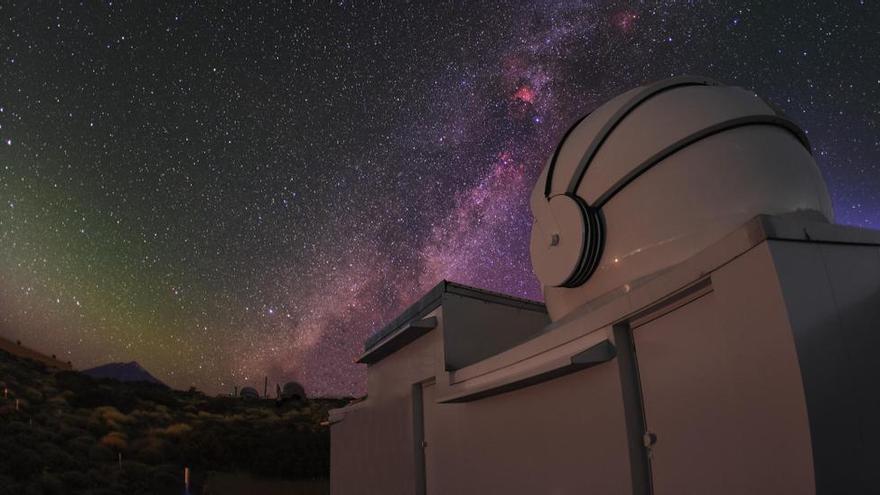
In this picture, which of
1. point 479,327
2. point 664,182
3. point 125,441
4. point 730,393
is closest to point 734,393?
point 730,393

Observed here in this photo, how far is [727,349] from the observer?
3799 millimetres

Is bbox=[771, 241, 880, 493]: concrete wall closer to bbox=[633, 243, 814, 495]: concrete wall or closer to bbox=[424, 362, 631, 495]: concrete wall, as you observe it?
bbox=[633, 243, 814, 495]: concrete wall

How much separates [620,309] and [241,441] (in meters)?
25.4

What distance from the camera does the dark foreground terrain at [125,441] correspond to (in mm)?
18609

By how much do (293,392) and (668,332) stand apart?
4536cm

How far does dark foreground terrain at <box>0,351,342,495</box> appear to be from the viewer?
733 inches

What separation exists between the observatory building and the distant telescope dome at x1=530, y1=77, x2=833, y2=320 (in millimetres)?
20

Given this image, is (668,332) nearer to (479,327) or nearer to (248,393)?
(479,327)

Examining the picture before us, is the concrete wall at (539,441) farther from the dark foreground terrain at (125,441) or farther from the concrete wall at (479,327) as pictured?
the dark foreground terrain at (125,441)

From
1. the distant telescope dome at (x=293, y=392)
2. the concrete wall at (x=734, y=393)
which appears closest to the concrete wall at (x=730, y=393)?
the concrete wall at (x=734, y=393)

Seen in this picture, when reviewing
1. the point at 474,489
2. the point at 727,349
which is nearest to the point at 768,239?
the point at 727,349

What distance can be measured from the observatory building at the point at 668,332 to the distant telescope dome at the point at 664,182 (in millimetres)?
20

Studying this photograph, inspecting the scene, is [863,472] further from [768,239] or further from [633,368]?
[633,368]

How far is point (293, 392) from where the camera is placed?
152 feet
